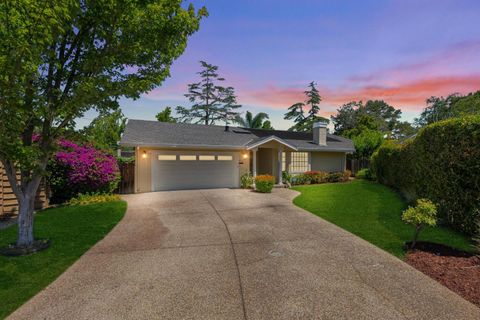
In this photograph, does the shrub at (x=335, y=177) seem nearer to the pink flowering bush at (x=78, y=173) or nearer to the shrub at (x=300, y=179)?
the shrub at (x=300, y=179)

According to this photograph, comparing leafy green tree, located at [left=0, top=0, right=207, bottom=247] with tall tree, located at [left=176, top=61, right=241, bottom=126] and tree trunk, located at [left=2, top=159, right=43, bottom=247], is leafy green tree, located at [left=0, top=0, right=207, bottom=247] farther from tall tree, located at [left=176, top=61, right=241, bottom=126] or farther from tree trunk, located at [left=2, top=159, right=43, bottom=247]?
tall tree, located at [left=176, top=61, right=241, bottom=126]

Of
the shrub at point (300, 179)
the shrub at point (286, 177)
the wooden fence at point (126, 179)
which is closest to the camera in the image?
the wooden fence at point (126, 179)

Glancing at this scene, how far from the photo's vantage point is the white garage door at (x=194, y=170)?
13.4 m

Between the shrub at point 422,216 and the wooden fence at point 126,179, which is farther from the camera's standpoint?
the wooden fence at point 126,179

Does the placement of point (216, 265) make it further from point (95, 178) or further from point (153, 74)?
point (95, 178)

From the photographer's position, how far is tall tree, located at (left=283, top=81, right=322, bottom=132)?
123 ft

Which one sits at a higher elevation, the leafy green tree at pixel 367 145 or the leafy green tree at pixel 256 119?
the leafy green tree at pixel 256 119

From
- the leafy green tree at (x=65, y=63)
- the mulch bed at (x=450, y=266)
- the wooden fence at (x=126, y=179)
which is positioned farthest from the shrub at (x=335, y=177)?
the leafy green tree at (x=65, y=63)

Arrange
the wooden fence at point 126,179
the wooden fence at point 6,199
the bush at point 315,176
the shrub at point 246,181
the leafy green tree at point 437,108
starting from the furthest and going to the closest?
the leafy green tree at point 437,108 → the bush at point 315,176 → the shrub at point 246,181 → the wooden fence at point 126,179 → the wooden fence at point 6,199

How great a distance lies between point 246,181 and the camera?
48.6 ft

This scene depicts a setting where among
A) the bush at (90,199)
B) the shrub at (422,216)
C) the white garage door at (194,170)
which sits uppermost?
the white garage door at (194,170)

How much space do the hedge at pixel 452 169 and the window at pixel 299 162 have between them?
917cm

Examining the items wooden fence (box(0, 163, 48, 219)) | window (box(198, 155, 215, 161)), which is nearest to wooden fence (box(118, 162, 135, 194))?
window (box(198, 155, 215, 161))

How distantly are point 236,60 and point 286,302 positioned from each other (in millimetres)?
10504
